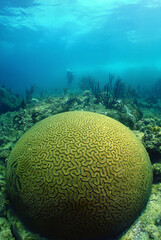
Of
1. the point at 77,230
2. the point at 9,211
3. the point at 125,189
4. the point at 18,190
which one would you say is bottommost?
the point at 9,211

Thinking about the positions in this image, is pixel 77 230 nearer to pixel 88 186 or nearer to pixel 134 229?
pixel 88 186

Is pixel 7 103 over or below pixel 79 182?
below

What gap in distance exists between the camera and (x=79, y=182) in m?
2.27

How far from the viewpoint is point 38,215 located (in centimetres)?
228

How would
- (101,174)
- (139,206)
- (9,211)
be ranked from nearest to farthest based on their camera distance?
(101,174) < (139,206) < (9,211)

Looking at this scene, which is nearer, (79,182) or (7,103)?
(79,182)

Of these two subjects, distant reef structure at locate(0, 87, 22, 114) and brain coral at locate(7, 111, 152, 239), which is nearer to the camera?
brain coral at locate(7, 111, 152, 239)

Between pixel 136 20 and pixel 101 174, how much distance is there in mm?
38145

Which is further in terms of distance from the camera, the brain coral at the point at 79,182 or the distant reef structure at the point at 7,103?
the distant reef structure at the point at 7,103

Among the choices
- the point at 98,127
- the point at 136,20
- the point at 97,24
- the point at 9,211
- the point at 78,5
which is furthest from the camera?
the point at 97,24

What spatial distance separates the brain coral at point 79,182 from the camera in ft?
7.15

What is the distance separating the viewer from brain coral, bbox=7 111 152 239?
2180 mm

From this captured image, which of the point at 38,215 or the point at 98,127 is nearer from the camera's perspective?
the point at 38,215

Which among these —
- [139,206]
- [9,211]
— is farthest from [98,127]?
[9,211]
